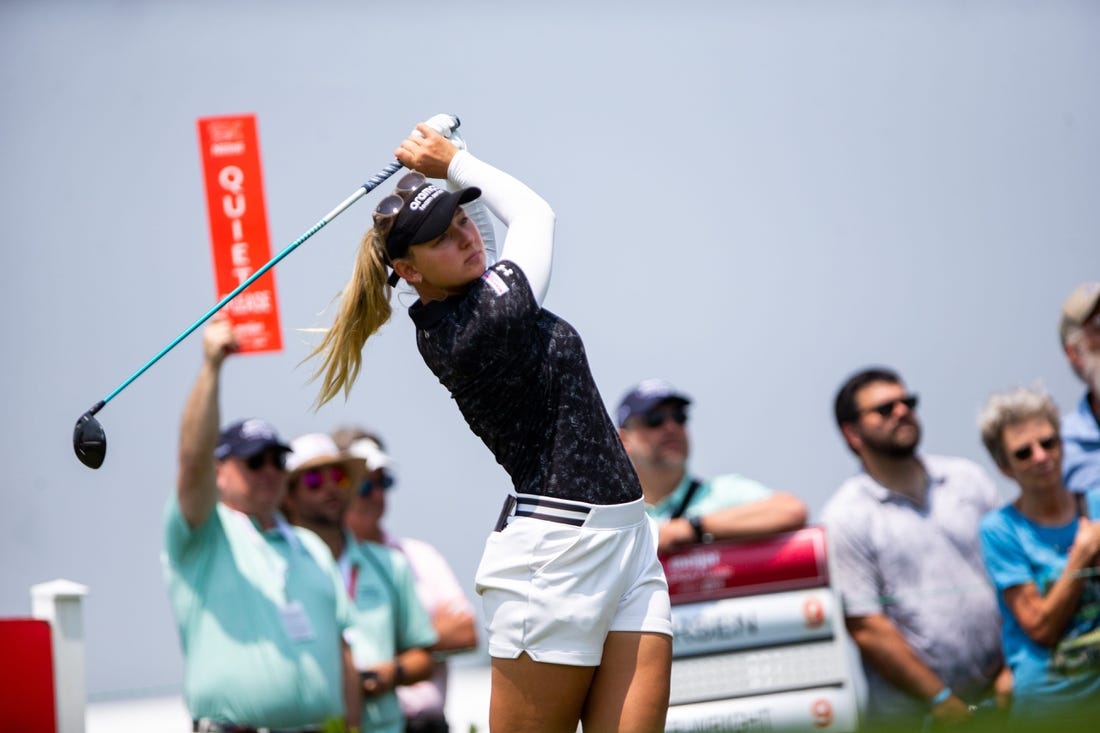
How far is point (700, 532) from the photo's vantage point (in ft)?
20.3

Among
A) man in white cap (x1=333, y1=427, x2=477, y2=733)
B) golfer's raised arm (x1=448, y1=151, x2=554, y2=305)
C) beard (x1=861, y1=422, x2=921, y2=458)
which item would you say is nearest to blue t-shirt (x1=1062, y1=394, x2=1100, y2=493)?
beard (x1=861, y1=422, x2=921, y2=458)

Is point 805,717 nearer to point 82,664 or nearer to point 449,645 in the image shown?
point 449,645

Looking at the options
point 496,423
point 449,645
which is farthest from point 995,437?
point 496,423

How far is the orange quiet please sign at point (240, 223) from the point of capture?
20.2 feet

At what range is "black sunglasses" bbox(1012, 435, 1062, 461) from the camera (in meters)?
6.29

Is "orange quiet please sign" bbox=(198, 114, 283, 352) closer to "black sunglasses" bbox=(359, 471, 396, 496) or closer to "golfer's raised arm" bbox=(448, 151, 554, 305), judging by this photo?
"black sunglasses" bbox=(359, 471, 396, 496)

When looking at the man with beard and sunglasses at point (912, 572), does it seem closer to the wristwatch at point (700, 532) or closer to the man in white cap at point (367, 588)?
the wristwatch at point (700, 532)

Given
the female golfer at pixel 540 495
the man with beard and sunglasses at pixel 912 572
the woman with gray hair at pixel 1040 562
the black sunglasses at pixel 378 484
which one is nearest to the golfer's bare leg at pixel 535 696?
the female golfer at pixel 540 495

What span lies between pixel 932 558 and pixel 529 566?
114 inches

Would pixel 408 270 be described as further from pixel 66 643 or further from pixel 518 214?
pixel 66 643

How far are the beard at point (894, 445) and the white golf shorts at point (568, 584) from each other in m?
2.80

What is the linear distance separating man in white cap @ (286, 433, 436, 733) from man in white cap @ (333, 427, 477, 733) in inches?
5.6

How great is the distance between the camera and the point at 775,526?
20.2ft

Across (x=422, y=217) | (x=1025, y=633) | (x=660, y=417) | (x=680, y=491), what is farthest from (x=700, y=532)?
(x=422, y=217)
